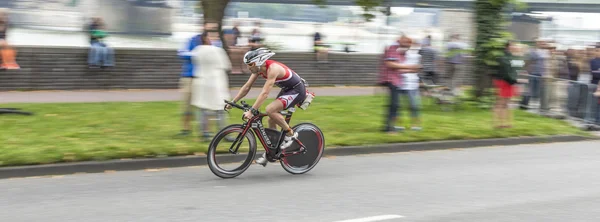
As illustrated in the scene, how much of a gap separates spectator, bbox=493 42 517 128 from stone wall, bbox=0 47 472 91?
7.83 meters

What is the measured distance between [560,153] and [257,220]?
7288mm

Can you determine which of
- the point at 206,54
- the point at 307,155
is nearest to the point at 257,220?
the point at 307,155

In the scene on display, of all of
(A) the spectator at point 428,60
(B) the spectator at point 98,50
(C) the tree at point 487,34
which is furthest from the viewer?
(B) the spectator at point 98,50

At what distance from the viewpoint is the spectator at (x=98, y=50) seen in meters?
17.7

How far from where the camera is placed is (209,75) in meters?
10.6

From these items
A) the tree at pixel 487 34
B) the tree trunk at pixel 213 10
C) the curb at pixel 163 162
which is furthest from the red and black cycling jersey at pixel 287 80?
the tree at pixel 487 34

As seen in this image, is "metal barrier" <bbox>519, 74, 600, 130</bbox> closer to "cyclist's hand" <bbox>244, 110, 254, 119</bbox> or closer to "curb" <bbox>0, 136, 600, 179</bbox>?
"curb" <bbox>0, 136, 600, 179</bbox>

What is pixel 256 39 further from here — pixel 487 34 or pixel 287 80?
pixel 287 80

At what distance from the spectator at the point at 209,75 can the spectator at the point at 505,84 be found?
5429 millimetres

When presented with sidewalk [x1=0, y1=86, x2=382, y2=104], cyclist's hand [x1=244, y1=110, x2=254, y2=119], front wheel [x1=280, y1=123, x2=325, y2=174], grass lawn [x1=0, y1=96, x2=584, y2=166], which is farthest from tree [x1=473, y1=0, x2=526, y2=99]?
cyclist's hand [x1=244, y1=110, x2=254, y2=119]

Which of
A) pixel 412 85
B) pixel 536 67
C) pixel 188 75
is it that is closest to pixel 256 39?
pixel 536 67

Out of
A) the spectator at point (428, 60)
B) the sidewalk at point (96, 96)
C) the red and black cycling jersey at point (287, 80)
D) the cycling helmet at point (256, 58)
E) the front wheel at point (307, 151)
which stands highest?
the cycling helmet at point (256, 58)

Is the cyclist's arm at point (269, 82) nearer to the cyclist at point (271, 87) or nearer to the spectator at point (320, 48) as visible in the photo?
the cyclist at point (271, 87)

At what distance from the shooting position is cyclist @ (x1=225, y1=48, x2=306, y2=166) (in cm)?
862
